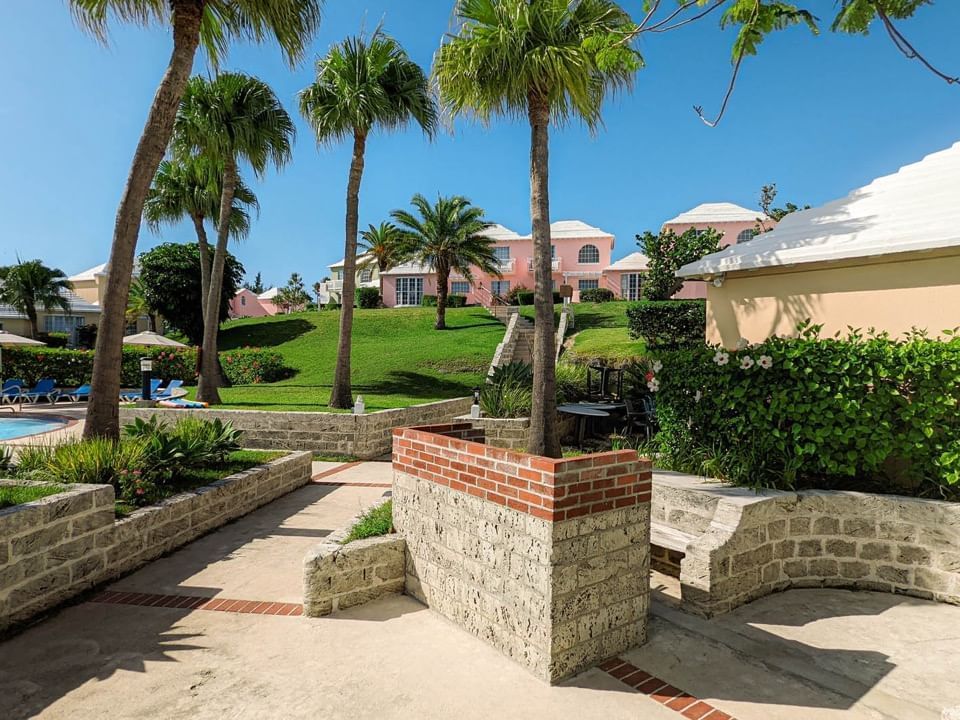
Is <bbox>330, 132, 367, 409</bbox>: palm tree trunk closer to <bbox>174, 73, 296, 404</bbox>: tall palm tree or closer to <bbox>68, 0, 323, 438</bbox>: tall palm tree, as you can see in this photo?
<bbox>174, 73, 296, 404</bbox>: tall palm tree

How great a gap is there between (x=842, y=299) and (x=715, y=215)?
38.4 metres

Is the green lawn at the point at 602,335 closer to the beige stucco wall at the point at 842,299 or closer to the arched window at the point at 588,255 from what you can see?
the beige stucco wall at the point at 842,299

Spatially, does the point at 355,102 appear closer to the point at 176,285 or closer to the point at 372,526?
the point at 372,526

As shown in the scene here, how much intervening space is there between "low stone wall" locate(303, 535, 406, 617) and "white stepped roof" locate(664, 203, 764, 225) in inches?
1683

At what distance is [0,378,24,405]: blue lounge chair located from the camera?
1936 cm

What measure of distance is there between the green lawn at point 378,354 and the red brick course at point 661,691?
10.8 metres

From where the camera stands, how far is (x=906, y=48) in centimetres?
360

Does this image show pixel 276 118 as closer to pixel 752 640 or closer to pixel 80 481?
pixel 80 481

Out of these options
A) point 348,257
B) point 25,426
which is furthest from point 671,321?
point 25,426

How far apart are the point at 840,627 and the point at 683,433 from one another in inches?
108

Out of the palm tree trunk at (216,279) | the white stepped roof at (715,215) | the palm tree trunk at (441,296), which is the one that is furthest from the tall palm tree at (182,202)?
the white stepped roof at (715,215)

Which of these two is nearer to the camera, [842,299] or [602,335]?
[842,299]

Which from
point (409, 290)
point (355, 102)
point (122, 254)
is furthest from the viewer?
point (409, 290)

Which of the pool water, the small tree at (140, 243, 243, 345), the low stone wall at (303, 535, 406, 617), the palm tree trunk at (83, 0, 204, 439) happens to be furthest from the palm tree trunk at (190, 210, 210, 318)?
the low stone wall at (303, 535, 406, 617)
